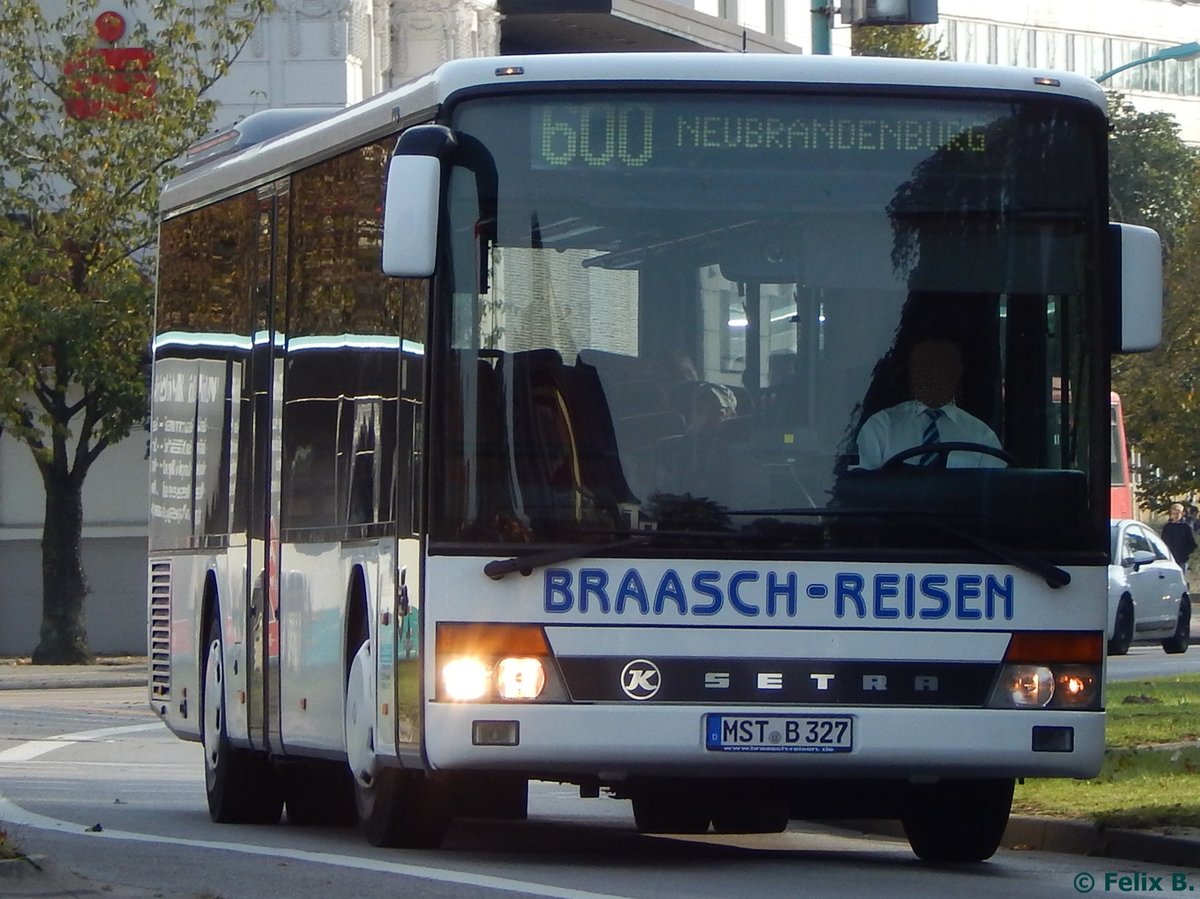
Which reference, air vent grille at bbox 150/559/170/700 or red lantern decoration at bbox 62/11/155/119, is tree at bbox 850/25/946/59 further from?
air vent grille at bbox 150/559/170/700

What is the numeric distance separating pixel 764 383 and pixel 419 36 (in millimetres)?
33887

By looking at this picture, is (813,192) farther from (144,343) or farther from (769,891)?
(144,343)

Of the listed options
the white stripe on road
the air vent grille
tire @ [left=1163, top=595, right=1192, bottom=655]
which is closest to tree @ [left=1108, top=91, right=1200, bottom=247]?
tire @ [left=1163, top=595, right=1192, bottom=655]

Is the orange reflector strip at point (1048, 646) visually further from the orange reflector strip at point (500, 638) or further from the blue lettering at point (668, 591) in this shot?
the orange reflector strip at point (500, 638)

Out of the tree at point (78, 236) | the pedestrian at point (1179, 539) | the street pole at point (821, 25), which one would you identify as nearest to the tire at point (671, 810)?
the street pole at point (821, 25)

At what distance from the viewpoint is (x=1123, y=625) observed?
3350 cm

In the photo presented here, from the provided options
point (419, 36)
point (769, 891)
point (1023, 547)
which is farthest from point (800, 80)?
point (419, 36)

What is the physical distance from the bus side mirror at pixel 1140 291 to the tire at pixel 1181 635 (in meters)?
25.6

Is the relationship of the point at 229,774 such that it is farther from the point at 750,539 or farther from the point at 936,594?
the point at 936,594

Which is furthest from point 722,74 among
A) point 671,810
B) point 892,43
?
point 892,43

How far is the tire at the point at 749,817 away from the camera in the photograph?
1082 cm

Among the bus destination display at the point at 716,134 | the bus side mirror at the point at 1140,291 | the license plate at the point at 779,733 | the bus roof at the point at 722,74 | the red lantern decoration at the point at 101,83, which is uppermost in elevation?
the red lantern decoration at the point at 101,83

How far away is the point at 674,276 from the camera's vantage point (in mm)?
9672

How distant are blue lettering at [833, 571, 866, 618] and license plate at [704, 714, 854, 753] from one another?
14.4 inches
